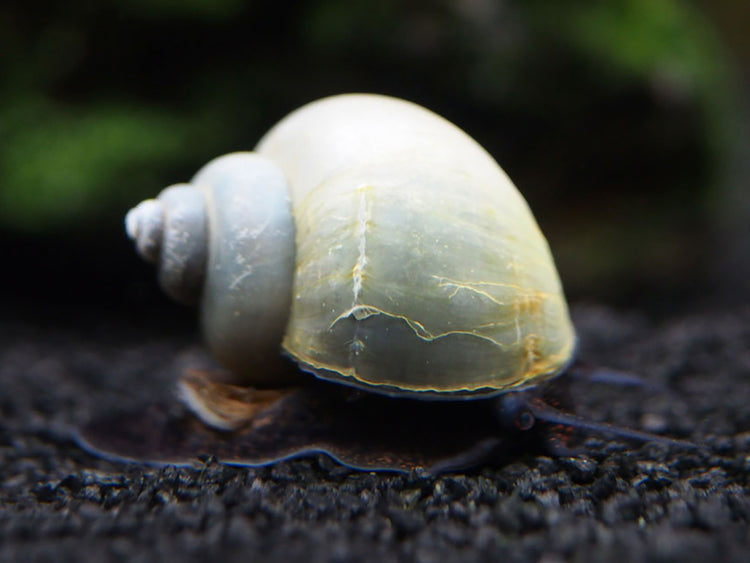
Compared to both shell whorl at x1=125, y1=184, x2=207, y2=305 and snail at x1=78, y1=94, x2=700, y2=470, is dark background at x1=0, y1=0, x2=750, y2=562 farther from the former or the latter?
shell whorl at x1=125, y1=184, x2=207, y2=305

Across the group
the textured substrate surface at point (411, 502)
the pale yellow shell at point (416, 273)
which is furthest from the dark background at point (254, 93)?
the pale yellow shell at point (416, 273)

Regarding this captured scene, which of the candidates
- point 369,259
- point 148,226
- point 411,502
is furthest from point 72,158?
point 411,502

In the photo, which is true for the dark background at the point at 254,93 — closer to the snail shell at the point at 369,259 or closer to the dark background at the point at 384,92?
the dark background at the point at 384,92

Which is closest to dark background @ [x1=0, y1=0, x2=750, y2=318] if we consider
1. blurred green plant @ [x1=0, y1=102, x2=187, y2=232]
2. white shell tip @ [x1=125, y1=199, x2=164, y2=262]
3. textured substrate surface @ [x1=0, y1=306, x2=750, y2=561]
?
blurred green plant @ [x1=0, y1=102, x2=187, y2=232]

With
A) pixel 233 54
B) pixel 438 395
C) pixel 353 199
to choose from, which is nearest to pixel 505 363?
pixel 438 395

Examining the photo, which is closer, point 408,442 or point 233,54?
point 408,442

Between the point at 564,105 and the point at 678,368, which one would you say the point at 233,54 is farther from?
the point at 678,368

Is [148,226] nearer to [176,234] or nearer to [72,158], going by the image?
[176,234]
